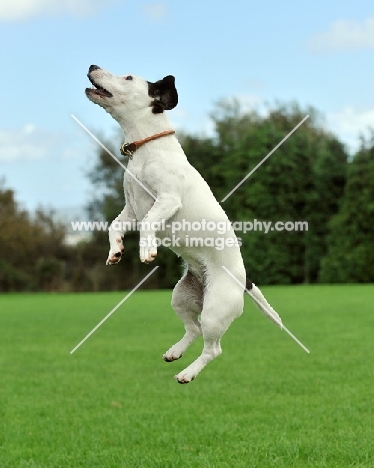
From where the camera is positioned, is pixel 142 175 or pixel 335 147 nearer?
pixel 142 175

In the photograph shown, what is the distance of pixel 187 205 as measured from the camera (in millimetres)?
2496

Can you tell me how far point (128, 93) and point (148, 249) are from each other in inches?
23.0

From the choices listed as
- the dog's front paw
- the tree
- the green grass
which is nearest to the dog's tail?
the dog's front paw

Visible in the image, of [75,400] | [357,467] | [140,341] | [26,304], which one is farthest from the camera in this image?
[26,304]

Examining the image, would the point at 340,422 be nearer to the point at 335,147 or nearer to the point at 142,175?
the point at 142,175

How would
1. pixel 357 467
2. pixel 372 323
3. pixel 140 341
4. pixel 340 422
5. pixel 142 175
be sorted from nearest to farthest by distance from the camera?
pixel 142 175 → pixel 357 467 → pixel 340 422 → pixel 140 341 → pixel 372 323

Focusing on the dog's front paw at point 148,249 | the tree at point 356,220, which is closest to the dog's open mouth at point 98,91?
the dog's front paw at point 148,249

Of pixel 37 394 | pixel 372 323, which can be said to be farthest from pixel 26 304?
pixel 37 394

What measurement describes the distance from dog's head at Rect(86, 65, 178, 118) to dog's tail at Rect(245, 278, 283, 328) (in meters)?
0.79

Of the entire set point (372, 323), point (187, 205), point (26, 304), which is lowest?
point (26, 304)

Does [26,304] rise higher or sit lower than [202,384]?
lower

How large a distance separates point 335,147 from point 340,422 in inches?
1140

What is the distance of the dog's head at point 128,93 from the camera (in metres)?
2.41

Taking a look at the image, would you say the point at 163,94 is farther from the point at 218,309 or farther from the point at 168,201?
the point at 218,309
